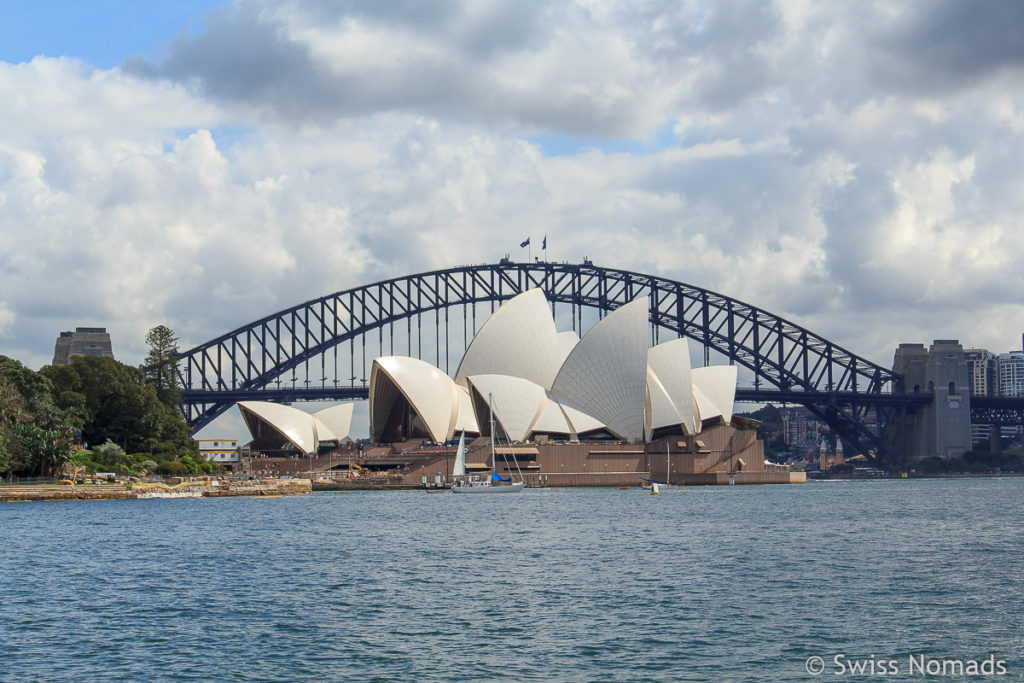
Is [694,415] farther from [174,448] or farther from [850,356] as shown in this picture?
[850,356]

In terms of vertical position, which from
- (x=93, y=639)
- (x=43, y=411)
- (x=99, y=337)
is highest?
(x=99, y=337)

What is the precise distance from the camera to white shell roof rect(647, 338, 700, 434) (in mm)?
100188

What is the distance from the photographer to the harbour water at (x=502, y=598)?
71.6 feet

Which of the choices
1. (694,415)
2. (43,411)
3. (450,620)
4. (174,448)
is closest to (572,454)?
(694,415)

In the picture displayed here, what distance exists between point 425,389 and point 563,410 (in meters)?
11.9

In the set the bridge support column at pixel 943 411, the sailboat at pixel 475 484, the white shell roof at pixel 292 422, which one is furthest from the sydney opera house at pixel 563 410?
the bridge support column at pixel 943 411

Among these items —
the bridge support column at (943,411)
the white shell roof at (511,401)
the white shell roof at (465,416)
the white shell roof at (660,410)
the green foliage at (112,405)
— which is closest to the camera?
the green foliage at (112,405)

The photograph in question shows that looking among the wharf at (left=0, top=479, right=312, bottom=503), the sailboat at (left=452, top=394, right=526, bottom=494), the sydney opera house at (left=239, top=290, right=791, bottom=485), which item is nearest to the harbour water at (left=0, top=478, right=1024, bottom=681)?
the wharf at (left=0, top=479, right=312, bottom=503)

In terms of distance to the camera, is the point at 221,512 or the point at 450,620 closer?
the point at 450,620

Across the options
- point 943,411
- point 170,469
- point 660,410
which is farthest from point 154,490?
Result: point 943,411

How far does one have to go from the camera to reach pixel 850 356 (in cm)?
14688

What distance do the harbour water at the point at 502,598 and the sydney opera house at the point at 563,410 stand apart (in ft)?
142

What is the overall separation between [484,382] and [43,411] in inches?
1418

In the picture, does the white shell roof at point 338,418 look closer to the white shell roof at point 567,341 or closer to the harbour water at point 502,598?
the white shell roof at point 567,341
